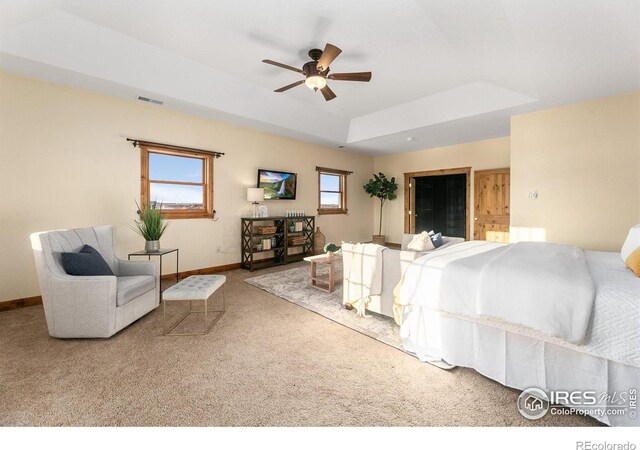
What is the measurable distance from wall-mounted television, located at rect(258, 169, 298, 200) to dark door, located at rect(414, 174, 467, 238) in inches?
145

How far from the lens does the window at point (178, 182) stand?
168 inches

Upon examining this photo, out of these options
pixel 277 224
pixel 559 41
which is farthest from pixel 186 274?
pixel 559 41

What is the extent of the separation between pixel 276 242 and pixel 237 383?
13.0 ft

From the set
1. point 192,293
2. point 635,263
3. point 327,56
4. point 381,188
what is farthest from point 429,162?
point 192,293

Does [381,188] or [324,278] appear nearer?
[324,278]

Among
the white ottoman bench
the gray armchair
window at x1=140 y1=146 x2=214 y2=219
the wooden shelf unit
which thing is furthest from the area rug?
the gray armchair

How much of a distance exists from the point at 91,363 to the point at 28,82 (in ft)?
11.5

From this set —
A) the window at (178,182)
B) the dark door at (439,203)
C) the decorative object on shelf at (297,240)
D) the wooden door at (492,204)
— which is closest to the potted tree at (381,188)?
the dark door at (439,203)

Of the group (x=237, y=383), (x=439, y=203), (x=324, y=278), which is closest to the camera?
(x=237, y=383)

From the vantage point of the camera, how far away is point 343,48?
3.27m

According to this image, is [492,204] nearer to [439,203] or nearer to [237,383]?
[439,203]

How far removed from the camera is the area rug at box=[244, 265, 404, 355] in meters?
2.59

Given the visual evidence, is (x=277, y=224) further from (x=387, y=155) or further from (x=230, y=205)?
(x=387, y=155)

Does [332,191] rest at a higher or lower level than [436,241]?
higher
